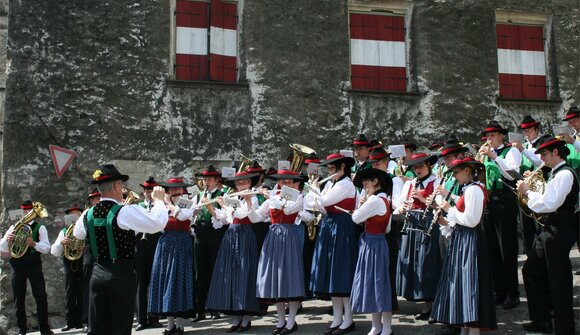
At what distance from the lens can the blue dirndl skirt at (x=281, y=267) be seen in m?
8.51

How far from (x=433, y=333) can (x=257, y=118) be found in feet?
23.2

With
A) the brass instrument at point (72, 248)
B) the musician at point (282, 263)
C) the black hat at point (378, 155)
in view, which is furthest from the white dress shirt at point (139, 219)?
the brass instrument at point (72, 248)

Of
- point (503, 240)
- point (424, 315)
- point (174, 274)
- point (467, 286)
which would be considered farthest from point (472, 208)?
point (174, 274)

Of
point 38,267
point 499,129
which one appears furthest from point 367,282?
point 38,267

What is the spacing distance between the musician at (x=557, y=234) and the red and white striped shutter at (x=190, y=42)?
8234mm

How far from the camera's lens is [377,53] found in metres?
15.0

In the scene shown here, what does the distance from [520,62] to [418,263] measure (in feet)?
28.0

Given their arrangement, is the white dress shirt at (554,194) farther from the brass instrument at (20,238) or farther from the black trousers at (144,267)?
the brass instrument at (20,238)

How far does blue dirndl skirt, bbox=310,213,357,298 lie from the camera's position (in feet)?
27.0

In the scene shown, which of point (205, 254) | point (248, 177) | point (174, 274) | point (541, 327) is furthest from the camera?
point (205, 254)

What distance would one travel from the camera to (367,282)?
7.80m

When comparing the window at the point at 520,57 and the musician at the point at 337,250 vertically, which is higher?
the window at the point at 520,57

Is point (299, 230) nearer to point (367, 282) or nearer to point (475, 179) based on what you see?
point (367, 282)

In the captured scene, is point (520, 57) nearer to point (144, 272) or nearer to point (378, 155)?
point (378, 155)
